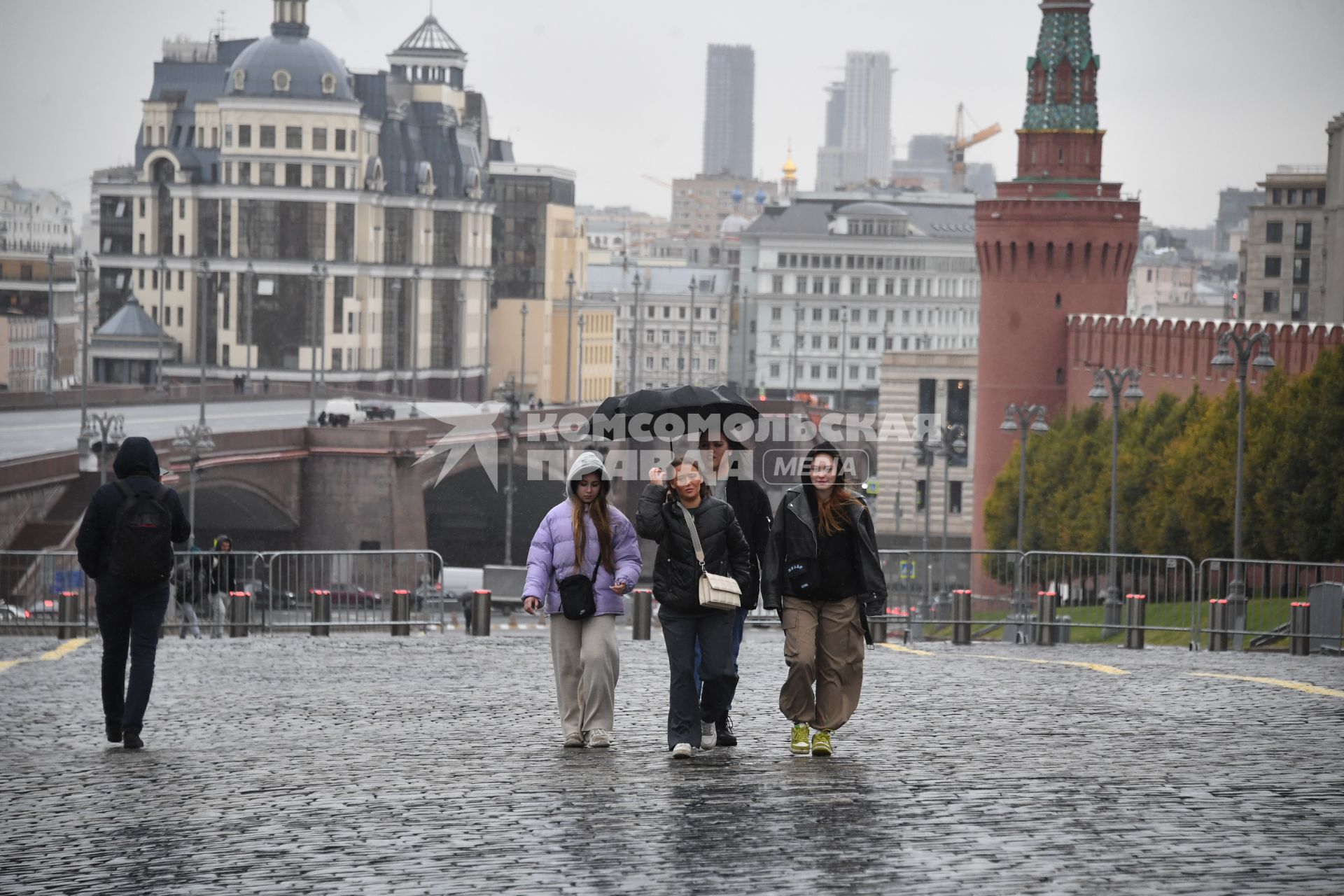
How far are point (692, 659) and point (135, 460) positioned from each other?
121 inches

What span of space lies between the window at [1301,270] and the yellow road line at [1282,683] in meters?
94.7

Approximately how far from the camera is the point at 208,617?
2314 cm

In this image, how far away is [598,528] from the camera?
11062 millimetres

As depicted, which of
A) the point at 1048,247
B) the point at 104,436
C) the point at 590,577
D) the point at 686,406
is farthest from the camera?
the point at 1048,247

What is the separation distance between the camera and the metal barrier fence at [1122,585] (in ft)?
73.2

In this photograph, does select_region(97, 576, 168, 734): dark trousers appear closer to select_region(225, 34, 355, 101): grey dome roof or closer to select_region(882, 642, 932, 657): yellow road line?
select_region(882, 642, 932, 657): yellow road line

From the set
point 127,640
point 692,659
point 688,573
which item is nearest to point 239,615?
point 127,640

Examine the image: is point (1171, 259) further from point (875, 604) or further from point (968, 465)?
point (875, 604)

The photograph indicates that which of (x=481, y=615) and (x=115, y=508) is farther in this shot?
(x=481, y=615)

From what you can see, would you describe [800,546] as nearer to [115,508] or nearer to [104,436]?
[115,508]

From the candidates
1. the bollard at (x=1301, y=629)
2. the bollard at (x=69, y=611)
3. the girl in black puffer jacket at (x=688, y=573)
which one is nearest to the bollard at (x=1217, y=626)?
the bollard at (x=1301, y=629)

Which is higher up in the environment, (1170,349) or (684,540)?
(1170,349)

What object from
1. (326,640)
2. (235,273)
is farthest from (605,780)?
(235,273)

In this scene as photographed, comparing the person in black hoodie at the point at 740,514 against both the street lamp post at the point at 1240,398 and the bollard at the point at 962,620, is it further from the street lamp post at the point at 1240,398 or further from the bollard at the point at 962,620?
the street lamp post at the point at 1240,398
